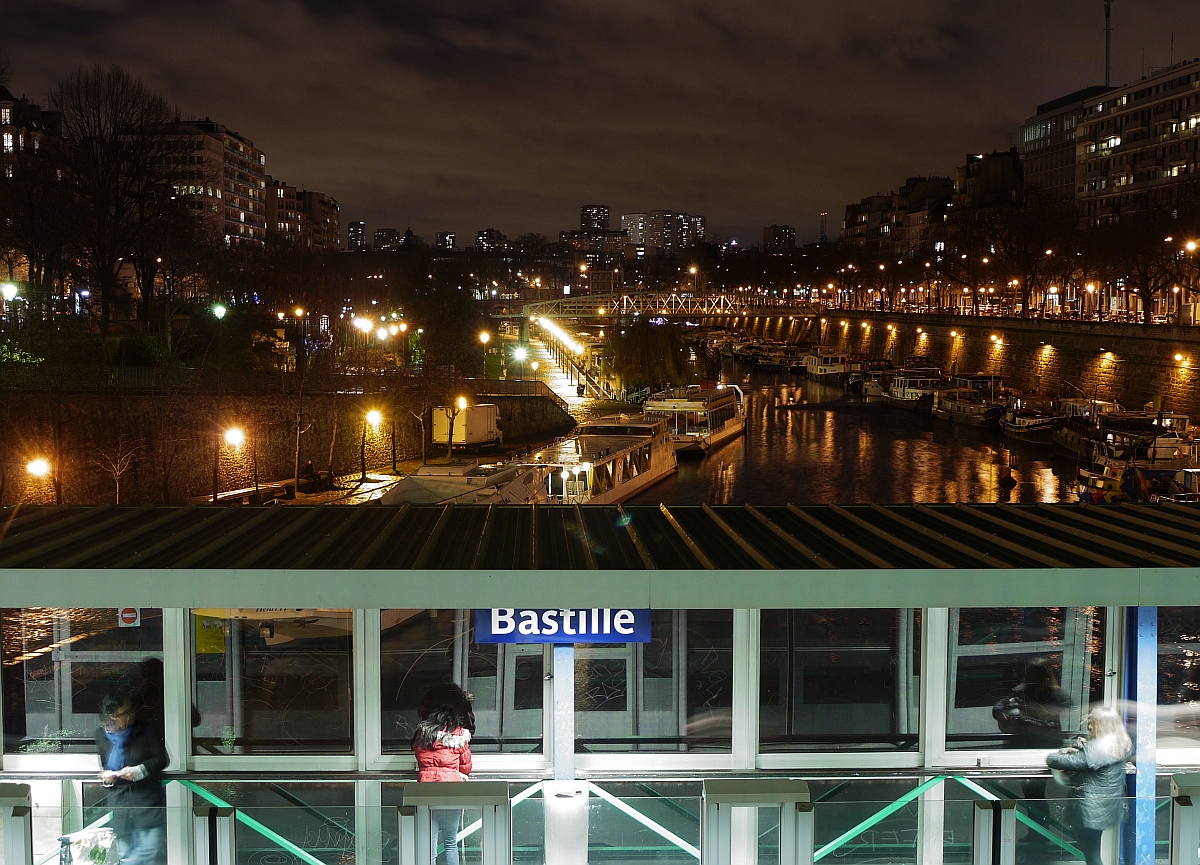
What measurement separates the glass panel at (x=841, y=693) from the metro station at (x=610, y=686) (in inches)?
0.7

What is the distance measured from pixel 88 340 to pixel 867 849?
94.2ft

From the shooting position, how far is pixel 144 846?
3518mm

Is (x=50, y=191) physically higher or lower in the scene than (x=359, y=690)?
higher

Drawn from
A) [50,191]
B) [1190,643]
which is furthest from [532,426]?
[1190,643]

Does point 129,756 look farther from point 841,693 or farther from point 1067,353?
point 1067,353

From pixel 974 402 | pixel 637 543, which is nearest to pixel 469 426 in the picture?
pixel 974 402

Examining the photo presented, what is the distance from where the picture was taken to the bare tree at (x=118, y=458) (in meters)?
21.9

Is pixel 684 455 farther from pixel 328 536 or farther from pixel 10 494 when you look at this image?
Result: pixel 328 536

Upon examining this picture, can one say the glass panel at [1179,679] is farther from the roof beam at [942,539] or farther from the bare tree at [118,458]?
the bare tree at [118,458]

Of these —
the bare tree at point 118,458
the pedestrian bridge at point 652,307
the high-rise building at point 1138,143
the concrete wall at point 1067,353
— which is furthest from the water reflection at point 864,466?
the pedestrian bridge at point 652,307

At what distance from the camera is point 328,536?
4914 millimetres

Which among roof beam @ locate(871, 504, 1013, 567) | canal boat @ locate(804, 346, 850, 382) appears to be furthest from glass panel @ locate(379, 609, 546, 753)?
canal boat @ locate(804, 346, 850, 382)

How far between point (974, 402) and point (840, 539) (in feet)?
126

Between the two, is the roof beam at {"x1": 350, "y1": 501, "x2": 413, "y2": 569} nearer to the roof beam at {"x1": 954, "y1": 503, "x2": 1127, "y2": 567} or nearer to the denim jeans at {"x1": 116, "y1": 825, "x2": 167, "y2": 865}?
the denim jeans at {"x1": 116, "y1": 825, "x2": 167, "y2": 865}
